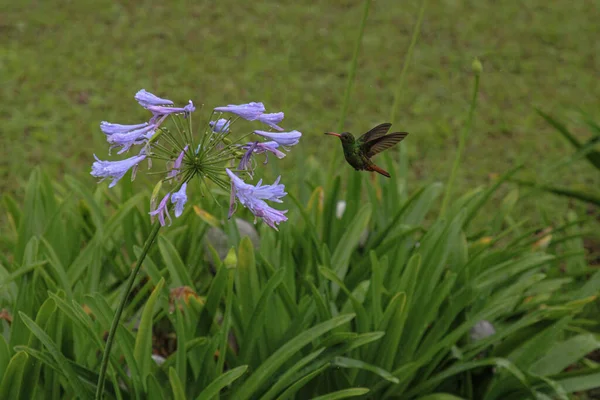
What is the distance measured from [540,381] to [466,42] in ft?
13.7

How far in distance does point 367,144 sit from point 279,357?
83 cm

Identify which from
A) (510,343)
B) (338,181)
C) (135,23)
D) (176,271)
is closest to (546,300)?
(510,343)

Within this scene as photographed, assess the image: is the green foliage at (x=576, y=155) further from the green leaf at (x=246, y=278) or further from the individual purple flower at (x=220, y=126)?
the individual purple flower at (x=220, y=126)

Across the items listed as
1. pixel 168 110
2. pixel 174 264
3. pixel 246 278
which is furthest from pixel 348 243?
pixel 168 110

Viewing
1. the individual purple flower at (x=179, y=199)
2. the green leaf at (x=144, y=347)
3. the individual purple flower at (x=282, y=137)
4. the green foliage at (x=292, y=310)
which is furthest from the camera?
the green foliage at (x=292, y=310)

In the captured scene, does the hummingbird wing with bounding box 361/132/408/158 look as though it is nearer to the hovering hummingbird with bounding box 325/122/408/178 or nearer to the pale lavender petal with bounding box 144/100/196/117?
the hovering hummingbird with bounding box 325/122/408/178

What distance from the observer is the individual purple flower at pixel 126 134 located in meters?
1.43

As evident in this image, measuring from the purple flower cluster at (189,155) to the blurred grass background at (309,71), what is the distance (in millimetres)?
2912

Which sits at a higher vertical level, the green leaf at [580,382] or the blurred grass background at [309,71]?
the blurred grass background at [309,71]

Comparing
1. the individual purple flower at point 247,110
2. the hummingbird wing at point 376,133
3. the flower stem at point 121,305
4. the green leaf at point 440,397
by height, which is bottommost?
the green leaf at point 440,397

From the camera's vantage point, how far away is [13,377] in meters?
2.05

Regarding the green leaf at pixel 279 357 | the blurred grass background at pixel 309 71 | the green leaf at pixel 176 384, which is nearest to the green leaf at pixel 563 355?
the green leaf at pixel 279 357

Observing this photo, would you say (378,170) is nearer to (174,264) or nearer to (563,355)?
(174,264)

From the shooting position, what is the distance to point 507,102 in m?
5.66
